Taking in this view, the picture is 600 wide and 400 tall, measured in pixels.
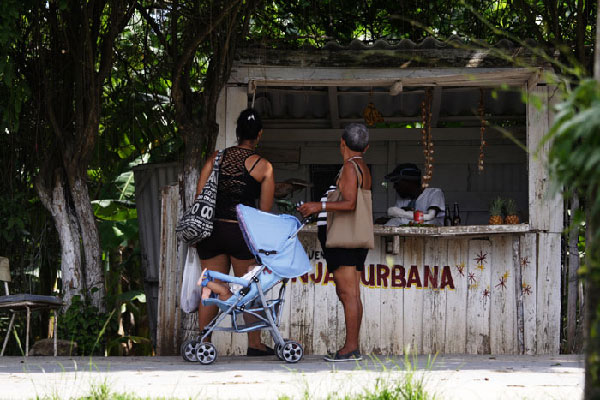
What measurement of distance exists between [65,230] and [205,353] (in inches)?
116

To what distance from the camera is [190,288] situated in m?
7.22

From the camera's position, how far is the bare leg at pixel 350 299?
693cm

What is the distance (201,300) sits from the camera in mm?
6828

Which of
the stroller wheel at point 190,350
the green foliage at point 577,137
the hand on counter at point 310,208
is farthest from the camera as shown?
the stroller wheel at point 190,350

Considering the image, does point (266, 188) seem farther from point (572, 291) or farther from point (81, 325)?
point (572, 291)

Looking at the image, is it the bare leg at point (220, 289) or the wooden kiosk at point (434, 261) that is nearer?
the bare leg at point (220, 289)

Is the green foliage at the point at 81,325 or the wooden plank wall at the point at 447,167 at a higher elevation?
the wooden plank wall at the point at 447,167

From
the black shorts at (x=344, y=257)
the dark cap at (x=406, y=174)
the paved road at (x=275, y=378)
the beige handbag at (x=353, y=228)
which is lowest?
the paved road at (x=275, y=378)

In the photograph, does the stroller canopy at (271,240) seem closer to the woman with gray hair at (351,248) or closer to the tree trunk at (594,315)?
the woman with gray hair at (351,248)

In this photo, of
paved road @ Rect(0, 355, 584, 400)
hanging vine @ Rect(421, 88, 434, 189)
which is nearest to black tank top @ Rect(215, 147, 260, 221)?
paved road @ Rect(0, 355, 584, 400)

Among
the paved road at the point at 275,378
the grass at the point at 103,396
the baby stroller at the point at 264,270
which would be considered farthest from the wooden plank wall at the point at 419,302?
the grass at the point at 103,396

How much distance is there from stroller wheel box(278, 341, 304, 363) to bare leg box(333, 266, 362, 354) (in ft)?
1.35

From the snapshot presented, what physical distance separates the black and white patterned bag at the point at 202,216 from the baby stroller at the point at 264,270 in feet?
1.42

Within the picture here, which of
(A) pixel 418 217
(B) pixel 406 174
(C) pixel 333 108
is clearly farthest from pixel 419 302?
(C) pixel 333 108
